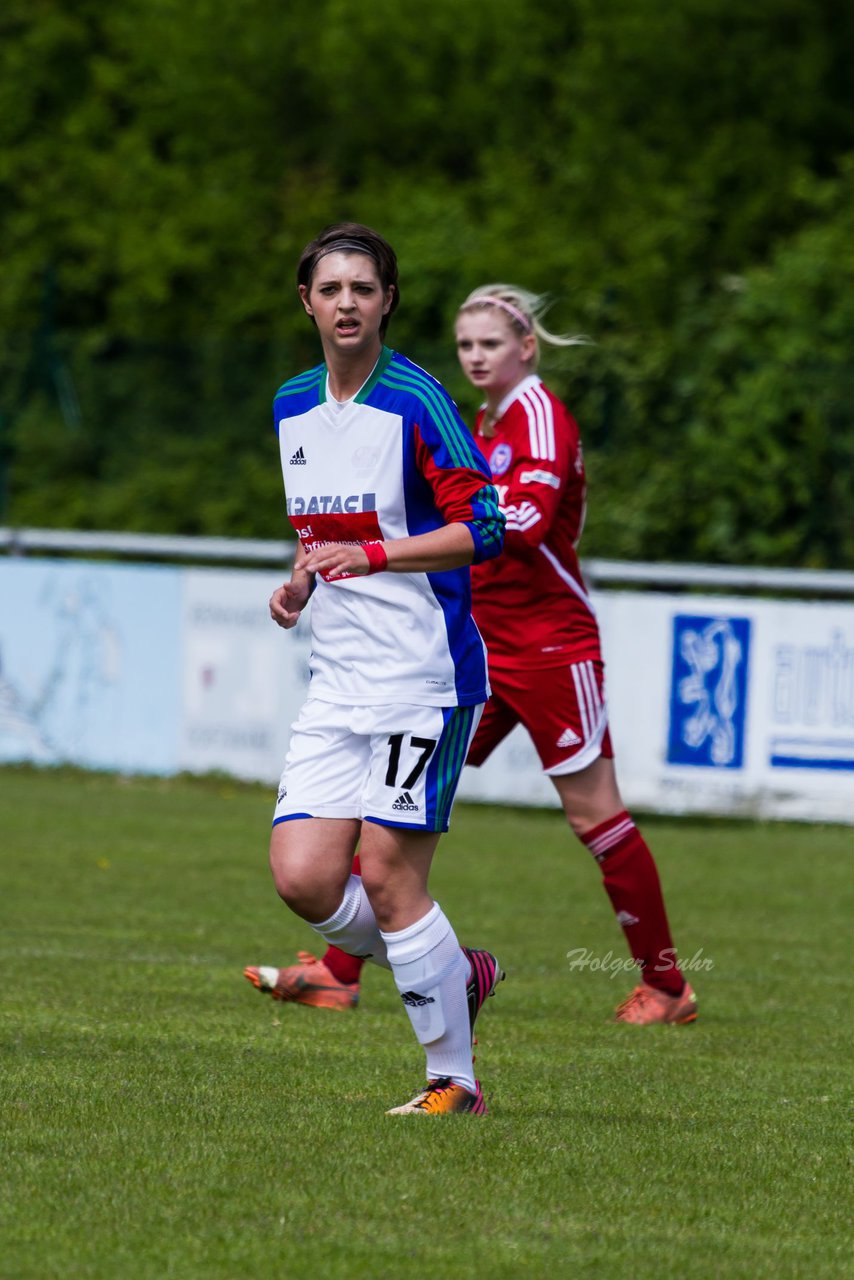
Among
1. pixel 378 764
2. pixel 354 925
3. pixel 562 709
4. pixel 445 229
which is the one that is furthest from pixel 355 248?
pixel 445 229

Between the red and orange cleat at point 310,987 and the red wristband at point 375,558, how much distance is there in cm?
240

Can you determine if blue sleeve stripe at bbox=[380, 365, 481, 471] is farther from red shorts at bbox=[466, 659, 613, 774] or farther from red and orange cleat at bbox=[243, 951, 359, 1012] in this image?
red and orange cleat at bbox=[243, 951, 359, 1012]

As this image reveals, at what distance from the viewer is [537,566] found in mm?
7223

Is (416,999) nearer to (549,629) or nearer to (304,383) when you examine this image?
(304,383)

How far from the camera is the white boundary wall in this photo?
12.2m

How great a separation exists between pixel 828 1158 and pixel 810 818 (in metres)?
7.45

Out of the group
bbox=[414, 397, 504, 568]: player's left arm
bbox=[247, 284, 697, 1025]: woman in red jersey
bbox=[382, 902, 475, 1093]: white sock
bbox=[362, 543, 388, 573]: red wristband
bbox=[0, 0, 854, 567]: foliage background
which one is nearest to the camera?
bbox=[362, 543, 388, 573]: red wristband

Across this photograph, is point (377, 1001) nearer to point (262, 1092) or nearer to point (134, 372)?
point (262, 1092)

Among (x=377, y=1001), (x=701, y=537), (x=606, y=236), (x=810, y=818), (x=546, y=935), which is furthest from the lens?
(x=606, y=236)

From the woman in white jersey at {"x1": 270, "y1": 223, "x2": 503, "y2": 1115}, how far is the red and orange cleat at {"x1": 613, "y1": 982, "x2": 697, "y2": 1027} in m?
1.78

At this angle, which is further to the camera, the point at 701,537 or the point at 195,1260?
the point at 701,537

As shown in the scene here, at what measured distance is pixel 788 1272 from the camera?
12.7 feet

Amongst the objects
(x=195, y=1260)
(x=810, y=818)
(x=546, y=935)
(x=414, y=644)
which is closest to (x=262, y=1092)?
(x=414, y=644)

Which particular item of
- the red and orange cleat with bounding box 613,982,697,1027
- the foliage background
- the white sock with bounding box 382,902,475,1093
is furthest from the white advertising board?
the white sock with bounding box 382,902,475,1093
